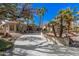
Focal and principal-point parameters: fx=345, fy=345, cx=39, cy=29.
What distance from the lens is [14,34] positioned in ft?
12.6

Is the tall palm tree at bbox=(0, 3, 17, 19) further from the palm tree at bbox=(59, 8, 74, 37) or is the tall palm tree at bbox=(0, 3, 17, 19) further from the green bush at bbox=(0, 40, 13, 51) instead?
the palm tree at bbox=(59, 8, 74, 37)

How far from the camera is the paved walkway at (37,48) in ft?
12.5

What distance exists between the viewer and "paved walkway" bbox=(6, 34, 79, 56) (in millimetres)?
3803

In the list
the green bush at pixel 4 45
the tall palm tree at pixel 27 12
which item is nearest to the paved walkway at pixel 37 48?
the green bush at pixel 4 45

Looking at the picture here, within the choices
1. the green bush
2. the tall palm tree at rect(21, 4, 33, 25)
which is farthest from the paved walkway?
the tall palm tree at rect(21, 4, 33, 25)

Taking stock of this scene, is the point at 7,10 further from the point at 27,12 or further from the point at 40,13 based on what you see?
the point at 40,13

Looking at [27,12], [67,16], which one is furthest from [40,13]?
[67,16]

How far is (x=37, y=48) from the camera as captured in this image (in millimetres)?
3824

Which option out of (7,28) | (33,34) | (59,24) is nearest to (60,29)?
(59,24)

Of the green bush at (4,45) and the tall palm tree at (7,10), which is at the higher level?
the tall palm tree at (7,10)

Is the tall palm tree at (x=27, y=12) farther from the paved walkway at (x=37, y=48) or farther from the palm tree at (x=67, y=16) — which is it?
the palm tree at (x=67, y=16)

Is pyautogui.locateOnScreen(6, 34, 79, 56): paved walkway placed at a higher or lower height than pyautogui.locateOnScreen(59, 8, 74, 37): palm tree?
lower

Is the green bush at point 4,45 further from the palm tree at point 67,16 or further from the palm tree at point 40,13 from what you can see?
the palm tree at point 67,16

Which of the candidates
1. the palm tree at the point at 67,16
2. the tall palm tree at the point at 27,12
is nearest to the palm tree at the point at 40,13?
the tall palm tree at the point at 27,12
